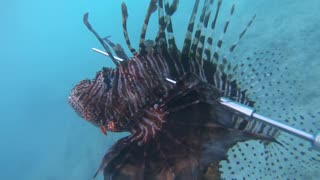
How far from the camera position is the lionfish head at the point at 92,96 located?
2.61 metres

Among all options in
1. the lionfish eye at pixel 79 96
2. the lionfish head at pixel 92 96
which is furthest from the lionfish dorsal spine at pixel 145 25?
the lionfish eye at pixel 79 96

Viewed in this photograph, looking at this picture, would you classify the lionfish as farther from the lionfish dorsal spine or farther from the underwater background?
the underwater background

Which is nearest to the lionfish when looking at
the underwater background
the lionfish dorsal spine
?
the lionfish dorsal spine

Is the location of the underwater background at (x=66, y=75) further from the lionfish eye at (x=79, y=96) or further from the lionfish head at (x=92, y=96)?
the lionfish eye at (x=79, y=96)

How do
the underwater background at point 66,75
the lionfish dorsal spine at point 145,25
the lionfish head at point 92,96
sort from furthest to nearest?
the underwater background at point 66,75 → the lionfish head at point 92,96 → the lionfish dorsal spine at point 145,25

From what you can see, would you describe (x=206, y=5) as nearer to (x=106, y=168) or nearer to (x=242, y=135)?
(x=242, y=135)

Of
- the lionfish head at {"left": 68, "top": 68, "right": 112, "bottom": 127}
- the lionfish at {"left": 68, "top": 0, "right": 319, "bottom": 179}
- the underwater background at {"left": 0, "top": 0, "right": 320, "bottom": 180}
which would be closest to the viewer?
the lionfish at {"left": 68, "top": 0, "right": 319, "bottom": 179}

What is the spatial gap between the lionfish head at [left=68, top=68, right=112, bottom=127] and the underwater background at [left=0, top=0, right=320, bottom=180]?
1644 mm

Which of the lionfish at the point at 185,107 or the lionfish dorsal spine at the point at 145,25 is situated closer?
the lionfish at the point at 185,107

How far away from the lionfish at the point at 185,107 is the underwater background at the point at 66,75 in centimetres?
48

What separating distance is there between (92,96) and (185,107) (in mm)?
863

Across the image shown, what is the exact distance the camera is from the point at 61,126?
18.5 metres

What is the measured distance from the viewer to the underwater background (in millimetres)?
7991

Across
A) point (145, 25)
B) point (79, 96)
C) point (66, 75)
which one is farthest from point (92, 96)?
point (66, 75)
